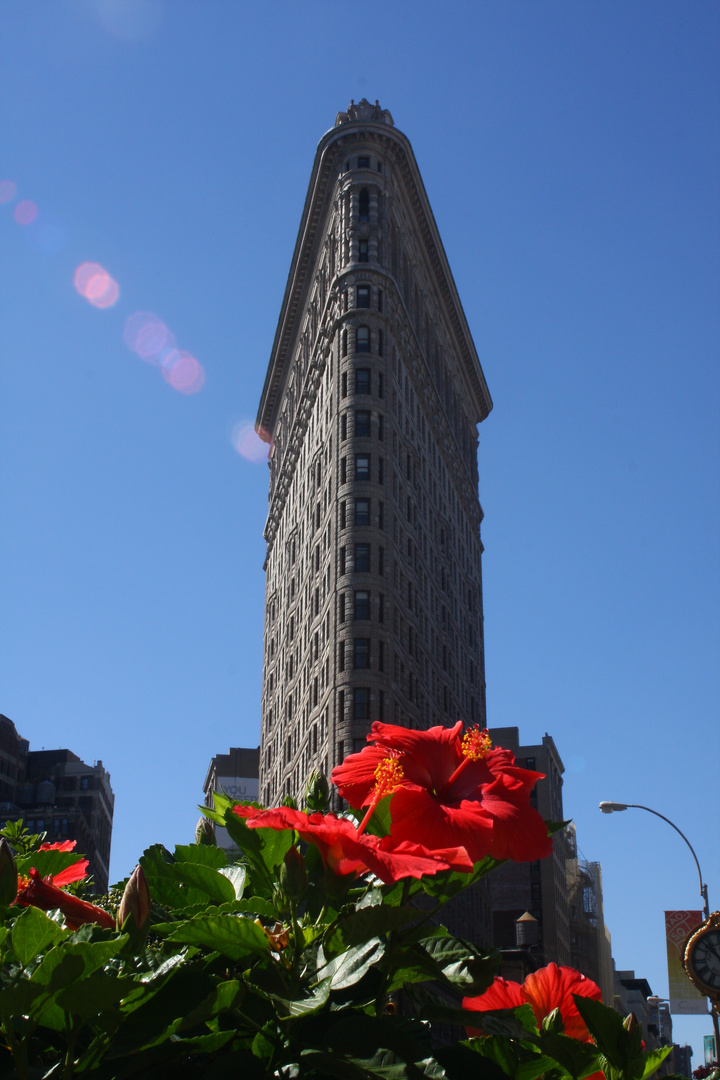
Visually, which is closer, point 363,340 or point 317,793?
point 317,793

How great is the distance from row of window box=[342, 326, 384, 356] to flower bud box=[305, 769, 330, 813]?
7457 centimetres

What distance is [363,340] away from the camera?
7700 cm

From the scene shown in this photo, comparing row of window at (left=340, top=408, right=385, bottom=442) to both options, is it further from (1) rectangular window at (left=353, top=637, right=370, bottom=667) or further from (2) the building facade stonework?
(1) rectangular window at (left=353, top=637, right=370, bottom=667)

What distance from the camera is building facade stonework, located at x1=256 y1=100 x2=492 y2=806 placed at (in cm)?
6900

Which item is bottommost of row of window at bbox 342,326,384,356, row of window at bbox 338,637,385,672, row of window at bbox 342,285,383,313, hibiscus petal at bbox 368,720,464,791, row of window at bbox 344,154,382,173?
hibiscus petal at bbox 368,720,464,791

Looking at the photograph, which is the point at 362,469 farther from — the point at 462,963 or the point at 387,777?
the point at 462,963

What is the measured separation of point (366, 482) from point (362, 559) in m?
5.37

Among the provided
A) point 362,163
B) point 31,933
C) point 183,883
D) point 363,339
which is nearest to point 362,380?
point 363,339

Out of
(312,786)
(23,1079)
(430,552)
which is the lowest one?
(23,1079)

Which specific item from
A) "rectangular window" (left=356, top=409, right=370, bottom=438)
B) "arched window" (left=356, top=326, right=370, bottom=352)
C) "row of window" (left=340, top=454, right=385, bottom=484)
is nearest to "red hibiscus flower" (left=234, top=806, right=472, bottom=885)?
"row of window" (left=340, top=454, right=385, bottom=484)

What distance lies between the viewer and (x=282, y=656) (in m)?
88.5

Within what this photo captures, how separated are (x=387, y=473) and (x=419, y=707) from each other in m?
16.1

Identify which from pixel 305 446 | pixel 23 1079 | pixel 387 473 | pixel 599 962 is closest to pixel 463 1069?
pixel 23 1079

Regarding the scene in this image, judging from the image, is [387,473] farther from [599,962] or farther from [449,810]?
[599,962]
